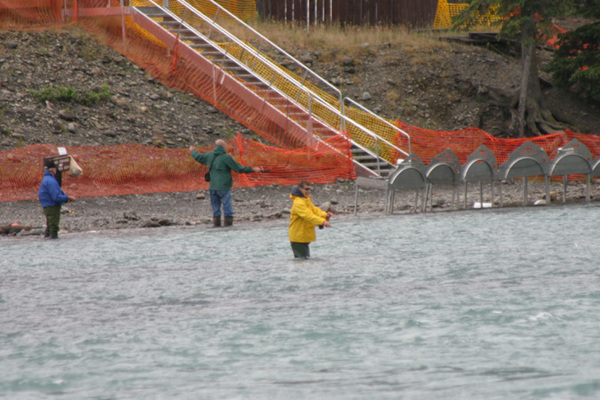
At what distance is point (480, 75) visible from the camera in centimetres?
3519

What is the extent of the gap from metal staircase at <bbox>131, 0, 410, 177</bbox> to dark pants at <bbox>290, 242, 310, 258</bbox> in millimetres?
12470

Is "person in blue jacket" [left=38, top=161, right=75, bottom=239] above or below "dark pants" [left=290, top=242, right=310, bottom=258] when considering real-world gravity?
above

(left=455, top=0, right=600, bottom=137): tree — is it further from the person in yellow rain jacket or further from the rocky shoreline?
the person in yellow rain jacket

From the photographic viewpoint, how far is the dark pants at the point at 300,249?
1280 cm

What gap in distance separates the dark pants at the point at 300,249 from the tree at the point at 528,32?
765 inches

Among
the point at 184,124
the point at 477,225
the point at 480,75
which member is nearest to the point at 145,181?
the point at 184,124

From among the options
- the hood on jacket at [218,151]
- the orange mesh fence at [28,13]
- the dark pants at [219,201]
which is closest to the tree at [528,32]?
the orange mesh fence at [28,13]

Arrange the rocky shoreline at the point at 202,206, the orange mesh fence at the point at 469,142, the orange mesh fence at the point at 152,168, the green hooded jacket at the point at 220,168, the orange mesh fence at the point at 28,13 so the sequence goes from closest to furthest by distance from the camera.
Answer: the green hooded jacket at the point at 220,168
the rocky shoreline at the point at 202,206
the orange mesh fence at the point at 152,168
the orange mesh fence at the point at 469,142
the orange mesh fence at the point at 28,13

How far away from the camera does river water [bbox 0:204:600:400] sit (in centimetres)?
681

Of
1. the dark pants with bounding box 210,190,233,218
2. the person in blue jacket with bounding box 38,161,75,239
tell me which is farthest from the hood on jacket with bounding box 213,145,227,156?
the person in blue jacket with bounding box 38,161,75,239

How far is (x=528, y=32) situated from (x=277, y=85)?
9515 millimetres

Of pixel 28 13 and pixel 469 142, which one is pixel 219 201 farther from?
pixel 28 13

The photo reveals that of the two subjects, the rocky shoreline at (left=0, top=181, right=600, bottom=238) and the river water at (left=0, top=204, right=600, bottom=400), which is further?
the rocky shoreline at (left=0, top=181, right=600, bottom=238)

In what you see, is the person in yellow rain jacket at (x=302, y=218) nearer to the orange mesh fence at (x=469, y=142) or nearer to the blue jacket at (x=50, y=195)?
the blue jacket at (x=50, y=195)
